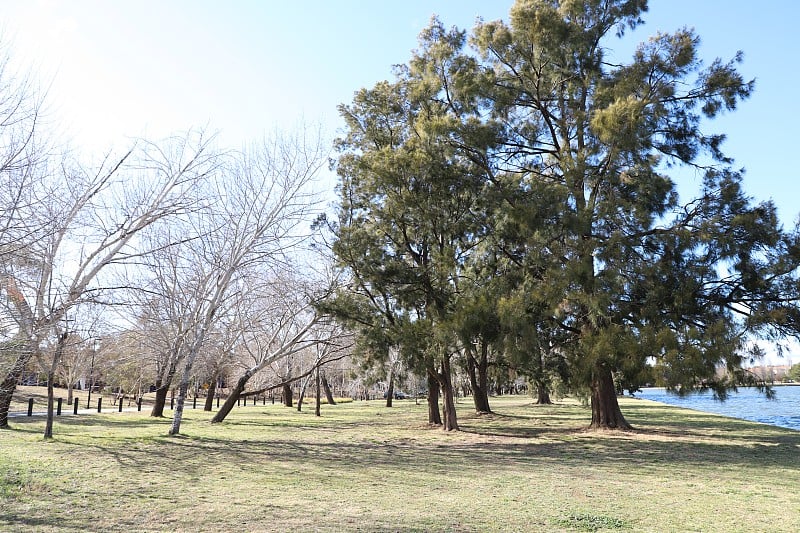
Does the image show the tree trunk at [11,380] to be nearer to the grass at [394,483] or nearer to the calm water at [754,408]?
the grass at [394,483]

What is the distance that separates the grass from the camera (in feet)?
19.8

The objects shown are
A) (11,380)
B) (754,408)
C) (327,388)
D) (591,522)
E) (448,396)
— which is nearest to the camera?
(591,522)

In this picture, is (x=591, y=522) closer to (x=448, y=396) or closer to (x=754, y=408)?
(x=448, y=396)

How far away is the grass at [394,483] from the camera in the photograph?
6.04 metres

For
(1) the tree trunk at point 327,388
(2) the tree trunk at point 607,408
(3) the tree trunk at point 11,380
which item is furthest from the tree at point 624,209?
(1) the tree trunk at point 327,388

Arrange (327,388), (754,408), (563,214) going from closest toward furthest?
1. (563,214)
2. (754,408)
3. (327,388)

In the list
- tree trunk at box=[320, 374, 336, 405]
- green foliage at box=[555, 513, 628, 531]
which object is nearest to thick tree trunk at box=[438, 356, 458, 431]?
green foliage at box=[555, 513, 628, 531]

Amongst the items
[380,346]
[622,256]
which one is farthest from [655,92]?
[380,346]

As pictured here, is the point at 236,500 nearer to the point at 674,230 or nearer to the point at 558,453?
the point at 558,453

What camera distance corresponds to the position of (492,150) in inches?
616

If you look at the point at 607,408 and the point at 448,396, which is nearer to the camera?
the point at 607,408

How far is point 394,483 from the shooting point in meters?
8.55

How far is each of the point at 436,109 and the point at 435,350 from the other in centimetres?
702

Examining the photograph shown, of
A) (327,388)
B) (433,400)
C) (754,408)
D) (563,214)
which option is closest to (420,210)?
(563,214)
